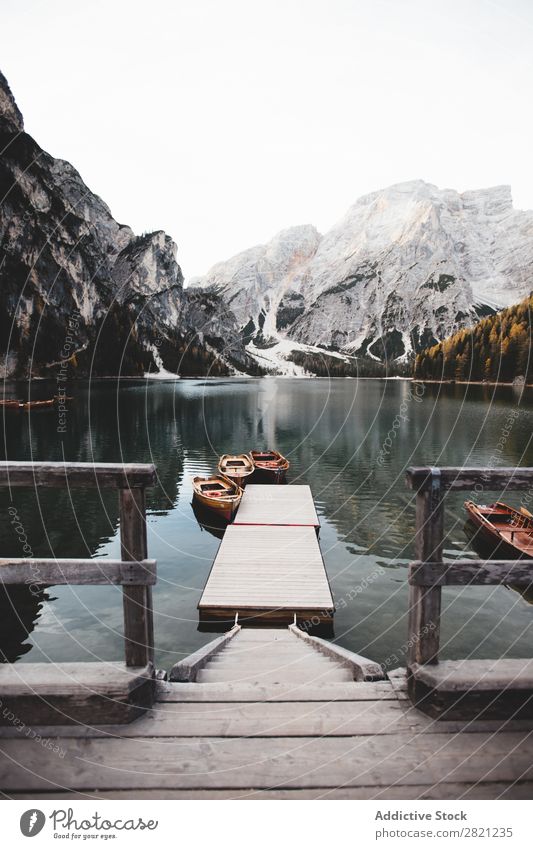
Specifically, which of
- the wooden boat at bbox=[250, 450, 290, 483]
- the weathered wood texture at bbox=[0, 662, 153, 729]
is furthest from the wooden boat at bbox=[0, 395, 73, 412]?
the weathered wood texture at bbox=[0, 662, 153, 729]

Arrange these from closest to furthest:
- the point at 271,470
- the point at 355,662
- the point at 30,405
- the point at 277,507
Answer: the point at 355,662, the point at 277,507, the point at 271,470, the point at 30,405

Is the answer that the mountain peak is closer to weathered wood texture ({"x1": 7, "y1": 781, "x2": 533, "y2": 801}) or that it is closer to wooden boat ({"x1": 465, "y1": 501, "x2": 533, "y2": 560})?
wooden boat ({"x1": 465, "y1": 501, "x2": 533, "y2": 560})

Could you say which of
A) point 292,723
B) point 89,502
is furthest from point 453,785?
point 89,502

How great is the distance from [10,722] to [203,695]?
1.74 meters

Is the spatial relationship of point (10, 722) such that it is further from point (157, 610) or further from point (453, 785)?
point (157, 610)

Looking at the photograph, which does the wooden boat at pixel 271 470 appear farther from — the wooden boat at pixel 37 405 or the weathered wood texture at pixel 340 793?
the wooden boat at pixel 37 405

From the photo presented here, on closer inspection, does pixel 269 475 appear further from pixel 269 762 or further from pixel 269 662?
pixel 269 762

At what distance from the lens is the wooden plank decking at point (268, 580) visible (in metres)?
14.1

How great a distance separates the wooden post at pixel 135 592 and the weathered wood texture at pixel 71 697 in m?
0.17

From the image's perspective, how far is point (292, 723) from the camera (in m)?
4.56

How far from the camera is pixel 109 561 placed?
14.8 ft

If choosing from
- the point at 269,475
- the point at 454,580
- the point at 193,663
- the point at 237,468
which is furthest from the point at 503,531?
the point at 454,580

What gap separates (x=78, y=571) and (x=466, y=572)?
3607 mm

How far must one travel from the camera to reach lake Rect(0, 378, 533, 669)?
14617 mm
